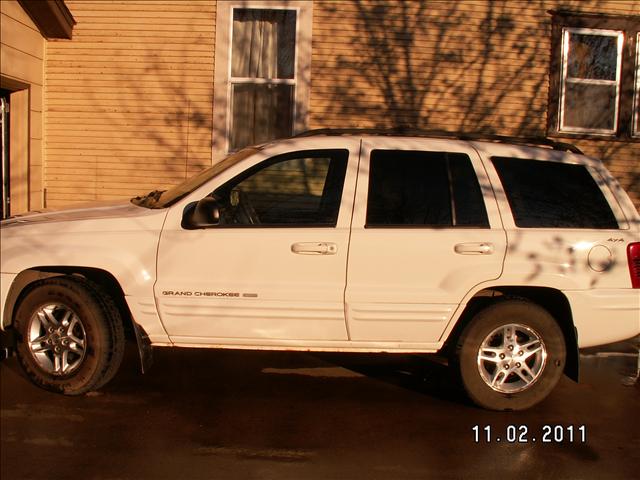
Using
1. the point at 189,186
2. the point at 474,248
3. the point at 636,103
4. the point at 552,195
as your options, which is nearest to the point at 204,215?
the point at 189,186

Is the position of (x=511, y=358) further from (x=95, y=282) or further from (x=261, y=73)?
(x=261, y=73)

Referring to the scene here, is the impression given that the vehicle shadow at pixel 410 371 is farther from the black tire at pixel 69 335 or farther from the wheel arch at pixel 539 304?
the black tire at pixel 69 335

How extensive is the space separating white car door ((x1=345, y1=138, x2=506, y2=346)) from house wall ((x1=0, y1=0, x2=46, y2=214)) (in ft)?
20.8

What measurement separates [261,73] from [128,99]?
1890mm

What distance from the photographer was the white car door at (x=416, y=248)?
212 inches

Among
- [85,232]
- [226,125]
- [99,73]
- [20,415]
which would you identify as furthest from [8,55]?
[20,415]

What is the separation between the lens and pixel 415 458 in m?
4.69

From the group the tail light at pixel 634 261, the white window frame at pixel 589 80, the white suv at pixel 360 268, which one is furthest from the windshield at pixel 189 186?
the white window frame at pixel 589 80

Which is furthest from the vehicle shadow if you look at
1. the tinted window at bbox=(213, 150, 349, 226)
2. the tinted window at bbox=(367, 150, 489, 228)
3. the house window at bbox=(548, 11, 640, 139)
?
the house window at bbox=(548, 11, 640, 139)

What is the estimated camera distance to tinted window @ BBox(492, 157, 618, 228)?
552 cm

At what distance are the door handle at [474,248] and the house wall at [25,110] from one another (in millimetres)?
6878

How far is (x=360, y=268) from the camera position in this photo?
5.38 m

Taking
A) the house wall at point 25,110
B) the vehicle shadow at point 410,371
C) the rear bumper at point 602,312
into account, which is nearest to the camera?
the rear bumper at point 602,312
